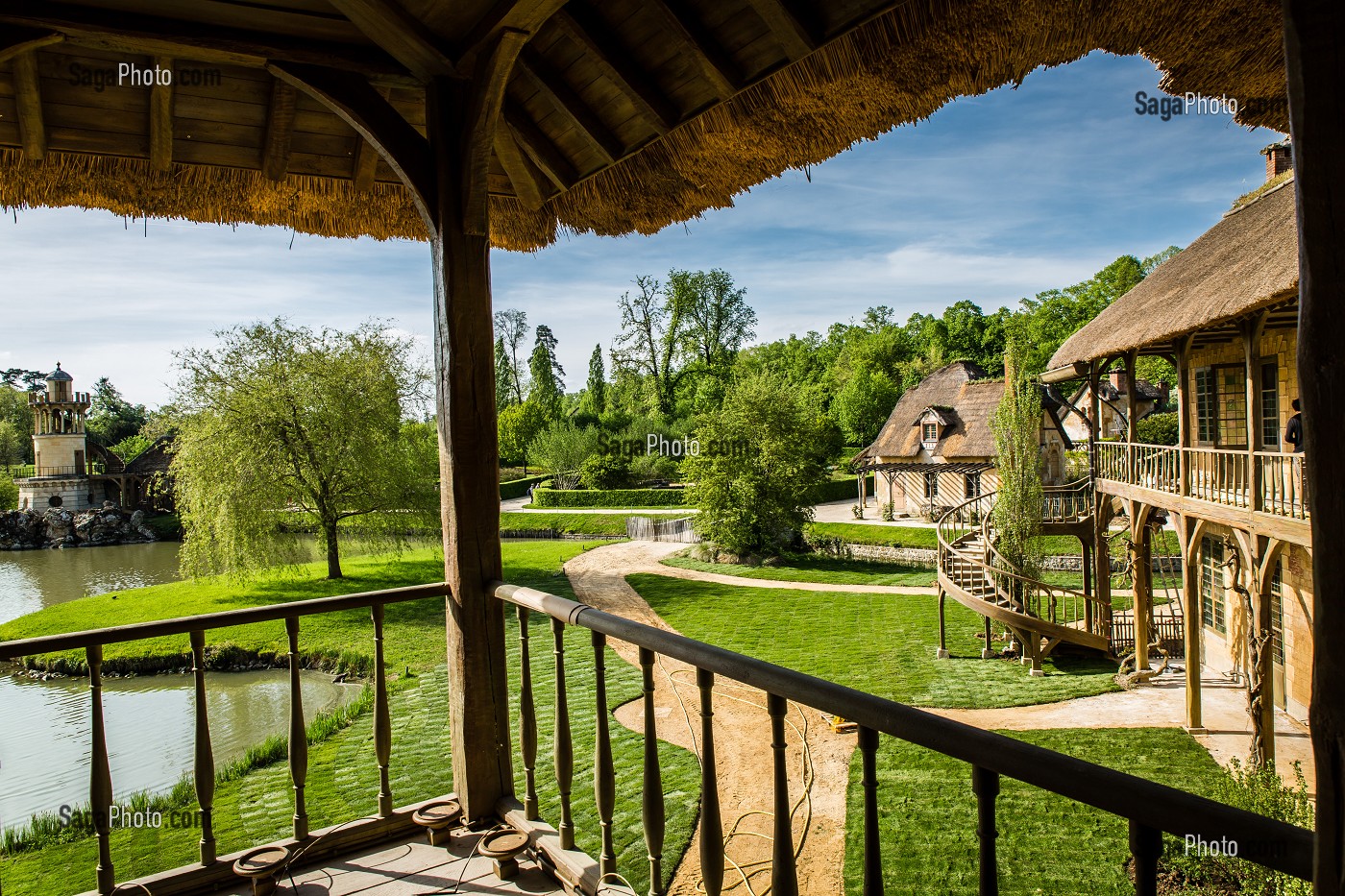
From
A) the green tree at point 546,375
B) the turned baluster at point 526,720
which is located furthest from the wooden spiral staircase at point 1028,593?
the green tree at point 546,375

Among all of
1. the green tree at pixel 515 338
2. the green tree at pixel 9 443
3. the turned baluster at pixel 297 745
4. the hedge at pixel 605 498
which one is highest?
the green tree at pixel 515 338

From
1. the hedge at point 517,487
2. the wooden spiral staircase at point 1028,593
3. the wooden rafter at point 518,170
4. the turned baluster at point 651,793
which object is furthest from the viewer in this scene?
the hedge at point 517,487

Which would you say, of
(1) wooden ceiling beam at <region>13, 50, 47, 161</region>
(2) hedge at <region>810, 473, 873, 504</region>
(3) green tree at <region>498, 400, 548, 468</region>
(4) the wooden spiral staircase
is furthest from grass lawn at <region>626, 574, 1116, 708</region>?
(3) green tree at <region>498, 400, 548, 468</region>

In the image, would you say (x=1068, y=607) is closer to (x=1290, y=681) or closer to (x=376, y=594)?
(x=1290, y=681)

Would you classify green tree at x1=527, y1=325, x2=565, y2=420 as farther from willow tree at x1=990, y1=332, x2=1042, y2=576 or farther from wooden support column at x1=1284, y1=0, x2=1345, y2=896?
wooden support column at x1=1284, y1=0, x2=1345, y2=896

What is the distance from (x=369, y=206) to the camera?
12.2ft

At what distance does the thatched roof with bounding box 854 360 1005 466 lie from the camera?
84.7ft

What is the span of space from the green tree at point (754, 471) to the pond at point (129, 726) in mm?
10800

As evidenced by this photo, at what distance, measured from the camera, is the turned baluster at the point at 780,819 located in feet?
4.84

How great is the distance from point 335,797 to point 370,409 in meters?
11.0

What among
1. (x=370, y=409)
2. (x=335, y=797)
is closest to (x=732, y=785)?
(x=335, y=797)

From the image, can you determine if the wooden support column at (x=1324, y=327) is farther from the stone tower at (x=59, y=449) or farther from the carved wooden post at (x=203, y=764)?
the stone tower at (x=59, y=449)

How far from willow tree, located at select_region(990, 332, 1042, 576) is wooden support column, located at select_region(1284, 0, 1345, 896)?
41.4 feet

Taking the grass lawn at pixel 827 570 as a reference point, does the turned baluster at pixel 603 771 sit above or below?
above
